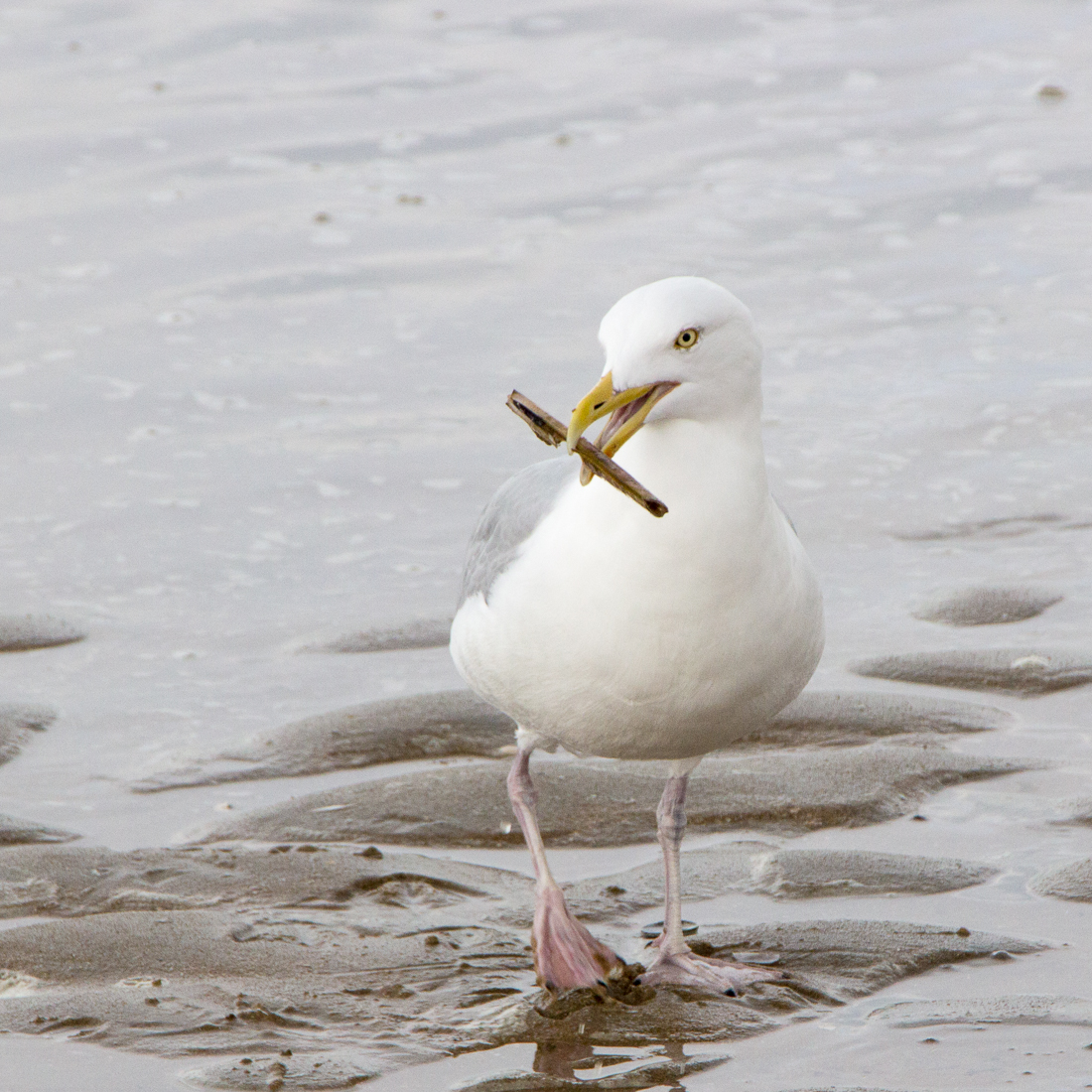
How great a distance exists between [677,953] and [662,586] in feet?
3.57

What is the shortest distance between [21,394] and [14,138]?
14.2ft

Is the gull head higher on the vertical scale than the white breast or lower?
higher

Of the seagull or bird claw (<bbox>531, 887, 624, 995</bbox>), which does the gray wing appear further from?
bird claw (<bbox>531, 887, 624, 995</bbox>)

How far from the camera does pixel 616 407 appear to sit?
4.02 metres

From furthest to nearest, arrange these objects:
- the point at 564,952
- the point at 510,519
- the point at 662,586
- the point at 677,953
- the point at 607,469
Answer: the point at 510,519 < the point at 677,953 < the point at 564,952 < the point at 662,586 < the point at 607,469

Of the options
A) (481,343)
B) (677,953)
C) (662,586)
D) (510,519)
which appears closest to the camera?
(662,586)

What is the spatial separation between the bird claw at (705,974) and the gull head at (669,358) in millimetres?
1433

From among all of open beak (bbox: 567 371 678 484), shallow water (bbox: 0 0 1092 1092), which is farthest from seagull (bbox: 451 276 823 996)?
shallow water (bbox: 0 0 1092 1092)

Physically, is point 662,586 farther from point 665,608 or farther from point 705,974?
point 705,974

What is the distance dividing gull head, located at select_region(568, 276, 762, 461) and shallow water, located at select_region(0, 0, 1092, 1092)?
1.52 m

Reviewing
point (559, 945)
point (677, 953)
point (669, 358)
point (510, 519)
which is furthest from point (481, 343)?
point (669, 358)

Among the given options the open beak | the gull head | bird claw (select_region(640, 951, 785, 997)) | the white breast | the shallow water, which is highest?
the shallow water

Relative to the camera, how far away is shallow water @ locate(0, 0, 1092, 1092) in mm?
5695

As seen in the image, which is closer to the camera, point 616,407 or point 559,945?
point 616,407
